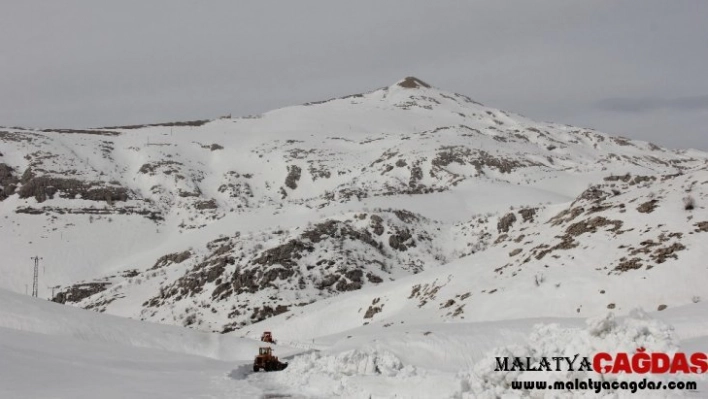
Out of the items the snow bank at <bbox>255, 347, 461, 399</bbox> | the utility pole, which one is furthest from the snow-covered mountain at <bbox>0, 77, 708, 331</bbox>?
the snow bank at <bbox>255, 347, 461, 399</bbox>

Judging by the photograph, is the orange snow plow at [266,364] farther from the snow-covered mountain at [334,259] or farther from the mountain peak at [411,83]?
the mountain peak at [411,83]

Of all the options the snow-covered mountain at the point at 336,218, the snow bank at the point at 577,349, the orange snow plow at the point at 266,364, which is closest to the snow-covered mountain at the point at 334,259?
the snow bank at the point at 577,349

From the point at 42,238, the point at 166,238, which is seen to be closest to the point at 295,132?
the point at 166,238

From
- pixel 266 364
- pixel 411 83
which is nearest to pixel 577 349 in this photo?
pixel 266 364

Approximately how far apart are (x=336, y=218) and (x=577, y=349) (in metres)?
40.7

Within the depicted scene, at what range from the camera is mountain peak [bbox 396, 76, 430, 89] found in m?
170

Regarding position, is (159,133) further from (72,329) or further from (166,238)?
(72,329)

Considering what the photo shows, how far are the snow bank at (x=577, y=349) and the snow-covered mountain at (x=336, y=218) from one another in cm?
1178

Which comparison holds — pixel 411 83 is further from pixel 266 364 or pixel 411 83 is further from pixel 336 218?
pixel 266 364

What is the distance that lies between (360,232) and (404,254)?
182 inches

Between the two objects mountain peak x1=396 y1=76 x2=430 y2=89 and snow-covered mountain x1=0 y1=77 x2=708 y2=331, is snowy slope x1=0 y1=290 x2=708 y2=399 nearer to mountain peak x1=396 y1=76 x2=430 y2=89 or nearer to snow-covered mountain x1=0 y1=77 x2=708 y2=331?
snow-covered mountain x1=0 y1=77 x2=708 y2=331

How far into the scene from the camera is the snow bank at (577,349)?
7.87m

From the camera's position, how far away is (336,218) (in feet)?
160

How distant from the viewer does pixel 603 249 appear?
74.4ft
